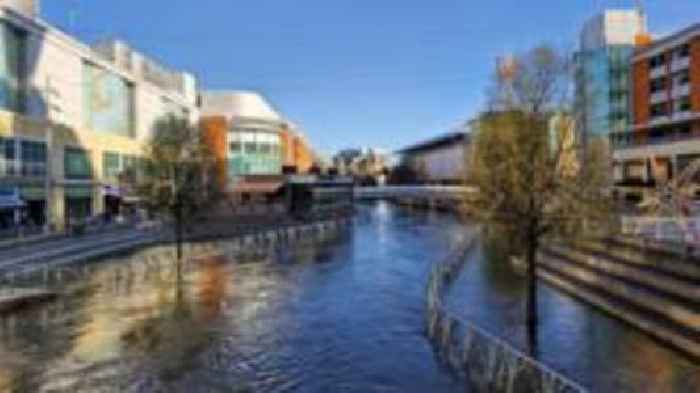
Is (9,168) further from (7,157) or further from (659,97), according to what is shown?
(659,97)

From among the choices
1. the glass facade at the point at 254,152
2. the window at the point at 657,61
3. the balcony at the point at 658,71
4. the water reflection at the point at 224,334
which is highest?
the window at the point at 657,61

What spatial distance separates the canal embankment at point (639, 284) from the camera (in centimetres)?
3306

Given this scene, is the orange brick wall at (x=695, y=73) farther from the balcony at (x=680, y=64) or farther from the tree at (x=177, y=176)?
the tree at (x=177, y=176)

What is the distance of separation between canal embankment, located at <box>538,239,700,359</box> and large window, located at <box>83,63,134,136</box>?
6521 cm

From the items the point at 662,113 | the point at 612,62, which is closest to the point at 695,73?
the point at 662,113

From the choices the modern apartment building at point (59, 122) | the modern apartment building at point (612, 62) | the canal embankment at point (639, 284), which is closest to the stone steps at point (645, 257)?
the canal embankment at point (639, 284)

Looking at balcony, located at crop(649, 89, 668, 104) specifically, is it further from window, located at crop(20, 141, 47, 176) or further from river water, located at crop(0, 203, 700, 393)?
window, located at crop(20, 141, 47, 176)

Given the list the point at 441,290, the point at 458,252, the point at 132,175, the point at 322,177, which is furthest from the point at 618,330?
the point at 322,177

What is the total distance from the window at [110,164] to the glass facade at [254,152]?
195 ft

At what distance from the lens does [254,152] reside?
181500 millimetres

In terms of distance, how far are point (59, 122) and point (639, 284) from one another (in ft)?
220

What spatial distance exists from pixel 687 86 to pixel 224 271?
6847 cm

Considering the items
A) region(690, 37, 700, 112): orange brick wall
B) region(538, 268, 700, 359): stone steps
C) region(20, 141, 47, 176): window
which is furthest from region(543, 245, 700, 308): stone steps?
region(690, 37, 700, 112): orange brick wall

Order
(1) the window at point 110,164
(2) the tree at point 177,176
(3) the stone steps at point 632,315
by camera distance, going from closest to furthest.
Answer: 1. (3) the stone steps at point 632,315
2. (2) the tree at point 177,176
3. (1) the window at point 110,164
